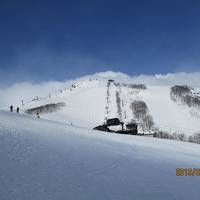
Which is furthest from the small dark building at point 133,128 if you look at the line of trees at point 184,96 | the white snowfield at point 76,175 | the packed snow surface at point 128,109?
the line of trees at point 184,96

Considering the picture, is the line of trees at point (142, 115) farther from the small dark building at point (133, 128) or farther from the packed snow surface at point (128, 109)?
the small dark building at point (133, 128)

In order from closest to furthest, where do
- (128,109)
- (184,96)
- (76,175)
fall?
1. (76,175)
2. (128,109)
3. (184,96)

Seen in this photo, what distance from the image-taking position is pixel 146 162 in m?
11.4

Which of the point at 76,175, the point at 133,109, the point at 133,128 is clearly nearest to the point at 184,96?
the point at 133,109

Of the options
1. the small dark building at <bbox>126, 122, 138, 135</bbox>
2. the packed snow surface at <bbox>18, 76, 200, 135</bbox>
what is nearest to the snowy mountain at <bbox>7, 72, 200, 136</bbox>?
the packed snow surface at <bbox>18, 76, 200, 135</bbox>

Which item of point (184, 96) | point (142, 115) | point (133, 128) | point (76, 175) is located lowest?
point (76, 175)

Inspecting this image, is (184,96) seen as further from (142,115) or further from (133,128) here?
(133,128)

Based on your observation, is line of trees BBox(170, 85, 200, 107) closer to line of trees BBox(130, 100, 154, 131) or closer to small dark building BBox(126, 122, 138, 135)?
line of trees BBox(130, 100, 154, 131)

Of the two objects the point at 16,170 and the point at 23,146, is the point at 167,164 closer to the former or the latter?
the point at 23,146

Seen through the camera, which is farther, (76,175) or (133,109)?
(133,109)

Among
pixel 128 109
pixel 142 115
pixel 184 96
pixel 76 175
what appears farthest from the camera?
pixel 184 96

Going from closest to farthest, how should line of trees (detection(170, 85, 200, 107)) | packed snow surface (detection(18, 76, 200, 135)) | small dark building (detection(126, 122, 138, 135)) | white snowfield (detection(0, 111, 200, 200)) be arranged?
1. white snowfield (detection(0, 111, 200, 200))
2. small dark building (detection(126, 122, 138, 135))
3. packed snow surface (detection(18, 76, 200, 135))
4. line of trees (detection(170, 85, 200, 107))

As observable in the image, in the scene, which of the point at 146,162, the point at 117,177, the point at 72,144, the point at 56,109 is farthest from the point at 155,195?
the point at 56,109

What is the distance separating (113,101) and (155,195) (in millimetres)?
143158
